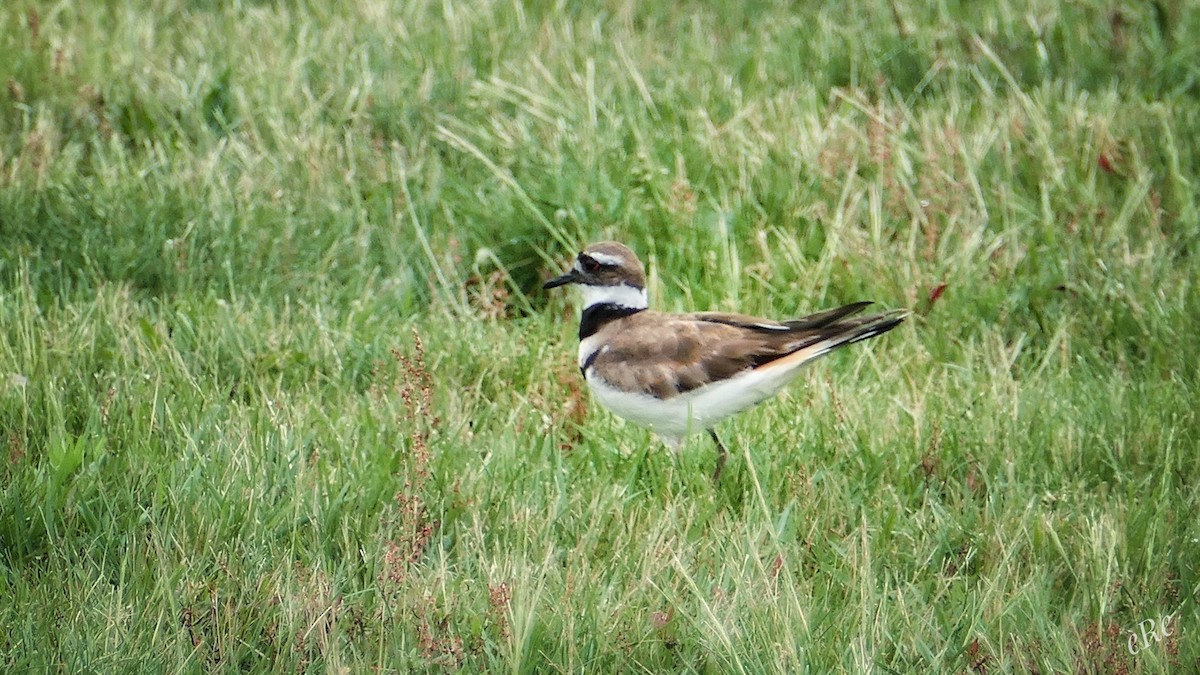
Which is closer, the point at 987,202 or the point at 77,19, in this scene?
the point at 987,202

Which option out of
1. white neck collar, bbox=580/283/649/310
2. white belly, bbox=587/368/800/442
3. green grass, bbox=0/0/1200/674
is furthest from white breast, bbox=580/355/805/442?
white neck collar, bbox=580/283/649/310

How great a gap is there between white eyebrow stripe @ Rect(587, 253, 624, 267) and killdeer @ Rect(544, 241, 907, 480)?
28cm

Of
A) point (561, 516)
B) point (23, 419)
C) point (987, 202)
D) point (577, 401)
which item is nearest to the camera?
point (561, 516)

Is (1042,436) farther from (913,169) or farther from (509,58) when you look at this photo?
(509,58)

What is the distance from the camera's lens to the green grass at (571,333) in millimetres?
3756

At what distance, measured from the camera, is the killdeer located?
4773 millimetres

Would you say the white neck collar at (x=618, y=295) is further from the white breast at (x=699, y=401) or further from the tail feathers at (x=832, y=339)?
the tail feathers at (x=832, y=339)

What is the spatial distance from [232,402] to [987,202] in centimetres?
363

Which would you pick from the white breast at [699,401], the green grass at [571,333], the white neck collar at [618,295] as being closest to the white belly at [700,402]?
the white breast at [699,401]

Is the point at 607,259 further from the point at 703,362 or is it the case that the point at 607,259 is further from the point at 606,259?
the point at 703,362

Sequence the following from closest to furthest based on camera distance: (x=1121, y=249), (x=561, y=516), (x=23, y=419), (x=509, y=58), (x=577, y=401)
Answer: (x=561, y=516) → (x=23, y=419) → (x=577, y=401) → (x=1121, y=249) → (x=509, y=58)

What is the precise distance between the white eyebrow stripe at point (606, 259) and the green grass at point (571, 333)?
1.53 ft

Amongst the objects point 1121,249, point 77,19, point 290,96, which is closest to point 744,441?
point 1121,249

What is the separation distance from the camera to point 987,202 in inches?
265
